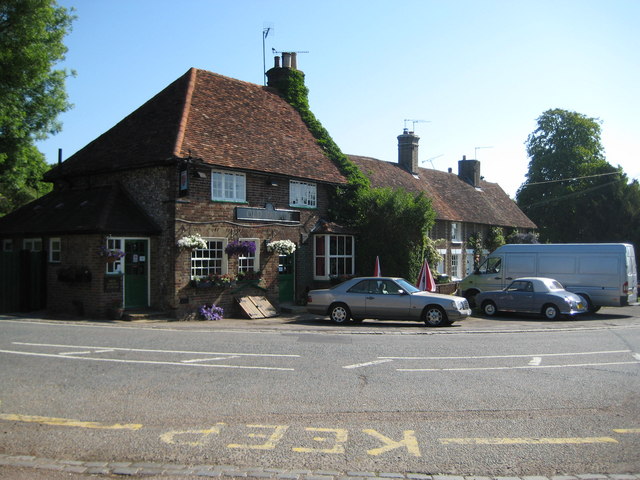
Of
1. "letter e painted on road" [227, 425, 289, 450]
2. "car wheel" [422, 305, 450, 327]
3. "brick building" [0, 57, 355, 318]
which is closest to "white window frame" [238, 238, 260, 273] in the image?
"brick building" [0, 57, 355, 318]

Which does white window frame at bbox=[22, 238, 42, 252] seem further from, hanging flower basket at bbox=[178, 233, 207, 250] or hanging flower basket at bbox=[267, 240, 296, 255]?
hanging flower basket at bbox=[267, 240, 296, 255]

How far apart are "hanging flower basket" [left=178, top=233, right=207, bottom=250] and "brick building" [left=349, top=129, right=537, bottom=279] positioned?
1094 cm

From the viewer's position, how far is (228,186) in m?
19.2

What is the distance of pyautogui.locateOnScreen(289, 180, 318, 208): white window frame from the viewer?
70.2 feet

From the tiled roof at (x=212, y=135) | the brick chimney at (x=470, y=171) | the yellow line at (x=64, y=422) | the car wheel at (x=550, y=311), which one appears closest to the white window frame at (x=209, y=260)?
the tiled roof at (x=212, y=135)

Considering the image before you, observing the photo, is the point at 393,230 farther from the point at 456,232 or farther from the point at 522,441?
the point at 522,441

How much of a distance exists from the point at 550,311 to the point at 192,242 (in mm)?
12017

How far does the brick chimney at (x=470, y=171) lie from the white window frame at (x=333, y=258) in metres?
20.2

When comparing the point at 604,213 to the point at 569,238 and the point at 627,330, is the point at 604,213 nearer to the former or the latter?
the point at 569,238

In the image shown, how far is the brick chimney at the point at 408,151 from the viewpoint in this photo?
34.8 m

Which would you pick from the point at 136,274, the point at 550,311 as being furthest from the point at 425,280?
the point at 136,274

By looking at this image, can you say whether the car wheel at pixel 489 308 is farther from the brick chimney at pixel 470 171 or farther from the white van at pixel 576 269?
the brick chimney at pixel 470 171

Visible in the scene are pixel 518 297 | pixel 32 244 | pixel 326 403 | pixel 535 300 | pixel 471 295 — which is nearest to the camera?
pixel 326 403

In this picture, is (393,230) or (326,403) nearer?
(326,403)
